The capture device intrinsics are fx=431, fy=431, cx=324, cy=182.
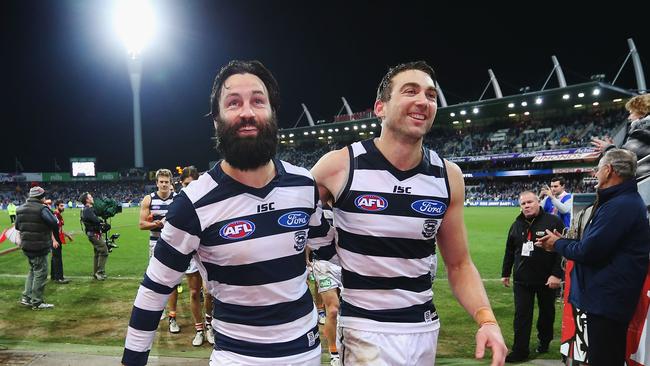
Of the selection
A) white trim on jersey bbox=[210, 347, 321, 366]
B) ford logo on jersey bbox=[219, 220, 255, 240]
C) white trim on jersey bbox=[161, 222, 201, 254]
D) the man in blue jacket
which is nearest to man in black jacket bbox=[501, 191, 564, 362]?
the man in blue jacket

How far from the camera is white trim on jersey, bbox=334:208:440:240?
7.75ft

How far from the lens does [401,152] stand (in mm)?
2514

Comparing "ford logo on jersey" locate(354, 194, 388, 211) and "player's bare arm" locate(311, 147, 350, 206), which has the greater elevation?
"player's bare arm" locate(311, 147, 350, 206)

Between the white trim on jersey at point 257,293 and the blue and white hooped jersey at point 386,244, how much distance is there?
0.40 meters

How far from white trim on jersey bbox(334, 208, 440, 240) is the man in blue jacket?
209 cm

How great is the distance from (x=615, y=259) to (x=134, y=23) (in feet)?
215

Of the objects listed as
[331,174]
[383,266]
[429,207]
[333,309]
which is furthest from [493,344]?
[331,174]

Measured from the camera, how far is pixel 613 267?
351cm

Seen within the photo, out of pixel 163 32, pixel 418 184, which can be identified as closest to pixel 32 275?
pixel 418 184

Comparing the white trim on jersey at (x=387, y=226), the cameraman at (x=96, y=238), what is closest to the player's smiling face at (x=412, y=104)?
the white trim on jersey at (x=387, y=226)

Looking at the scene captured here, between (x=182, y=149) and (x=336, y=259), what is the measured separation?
92503 millimetres

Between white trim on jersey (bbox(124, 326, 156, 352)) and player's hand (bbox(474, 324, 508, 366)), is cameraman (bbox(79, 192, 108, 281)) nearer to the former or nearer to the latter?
white trim on jersey (bbox(124, 326, 156, 352))

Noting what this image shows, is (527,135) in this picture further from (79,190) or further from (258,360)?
(79,190)

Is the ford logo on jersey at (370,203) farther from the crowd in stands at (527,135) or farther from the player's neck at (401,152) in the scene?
the crowd in stands at (527,135)
